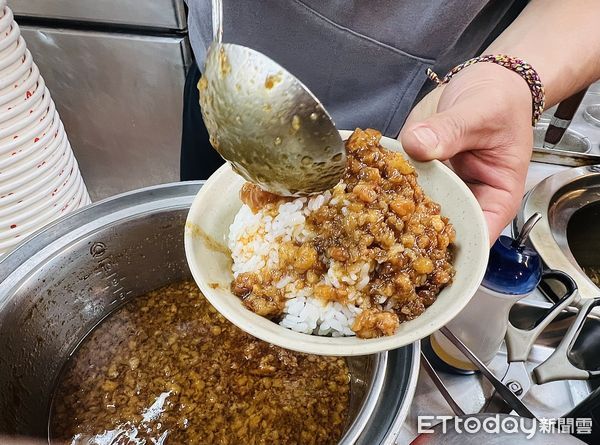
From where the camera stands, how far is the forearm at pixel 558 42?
1.60 metres

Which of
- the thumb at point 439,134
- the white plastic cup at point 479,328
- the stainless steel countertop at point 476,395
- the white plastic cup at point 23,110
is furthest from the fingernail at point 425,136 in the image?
the white plastic cup at point 23,110

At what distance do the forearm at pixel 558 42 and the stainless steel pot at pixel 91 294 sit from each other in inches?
42.4

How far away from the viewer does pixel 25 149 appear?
204cm

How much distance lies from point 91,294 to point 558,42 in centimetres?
181

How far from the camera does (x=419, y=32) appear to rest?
5.49 feet

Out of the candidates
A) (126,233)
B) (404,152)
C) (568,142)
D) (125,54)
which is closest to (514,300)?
(404,152)

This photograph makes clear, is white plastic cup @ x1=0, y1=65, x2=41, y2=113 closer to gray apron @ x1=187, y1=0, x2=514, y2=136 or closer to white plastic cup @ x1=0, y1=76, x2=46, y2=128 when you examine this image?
white plastic cup @ x1=0, y1=76, x2=46, y2=128

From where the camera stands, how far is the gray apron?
5.38 feet

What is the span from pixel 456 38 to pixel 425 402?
128cm

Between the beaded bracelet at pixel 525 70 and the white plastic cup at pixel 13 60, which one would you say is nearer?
the beaded bracelet at pixel 525 70

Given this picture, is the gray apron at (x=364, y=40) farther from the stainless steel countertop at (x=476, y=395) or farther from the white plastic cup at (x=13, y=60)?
the stainless steel countertop at (x=476, y=395)

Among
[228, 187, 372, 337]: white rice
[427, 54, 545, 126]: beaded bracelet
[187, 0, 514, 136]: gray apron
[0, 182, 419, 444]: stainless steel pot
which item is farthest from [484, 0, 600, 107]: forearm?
[0, 182, 419, 444]: stainless steel pot

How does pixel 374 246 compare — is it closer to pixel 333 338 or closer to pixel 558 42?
pixel 333 338

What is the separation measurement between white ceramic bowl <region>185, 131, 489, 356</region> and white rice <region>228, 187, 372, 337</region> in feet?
0.21
